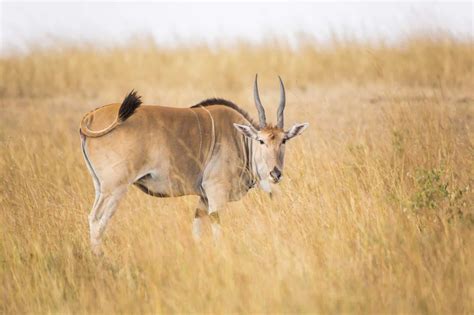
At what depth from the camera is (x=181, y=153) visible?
275 inches

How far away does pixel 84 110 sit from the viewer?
1434 centimetres

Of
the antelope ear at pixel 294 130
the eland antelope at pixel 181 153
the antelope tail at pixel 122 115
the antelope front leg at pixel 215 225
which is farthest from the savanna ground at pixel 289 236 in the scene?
the antelope tail at pixel 122 115

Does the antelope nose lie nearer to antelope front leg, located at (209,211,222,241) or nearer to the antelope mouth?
the antelope mouth

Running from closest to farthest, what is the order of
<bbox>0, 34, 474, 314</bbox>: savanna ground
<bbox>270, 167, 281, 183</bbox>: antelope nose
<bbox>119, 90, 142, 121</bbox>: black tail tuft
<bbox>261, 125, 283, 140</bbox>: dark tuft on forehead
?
<bbox>0, 34, 474, 314</bbox>: savanna ground → <bbox>119, 90, 142, 121</bbox>: black tail tuft → <bbox>270, 167, 281, 183</bbox>: antelope nose → <bbox>261, 125, 283, 140</bbox>: dark tuft on forehead

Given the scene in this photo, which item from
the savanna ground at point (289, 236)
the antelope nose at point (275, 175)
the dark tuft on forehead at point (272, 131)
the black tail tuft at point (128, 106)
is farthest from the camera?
the dark tuft on forehead at point (272, 131)

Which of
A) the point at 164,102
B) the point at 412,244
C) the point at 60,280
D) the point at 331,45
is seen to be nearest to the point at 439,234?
the point at 412,244

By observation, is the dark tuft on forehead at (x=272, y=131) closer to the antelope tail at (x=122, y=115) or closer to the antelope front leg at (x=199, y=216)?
the antelope front leg at (x=199, y=216)

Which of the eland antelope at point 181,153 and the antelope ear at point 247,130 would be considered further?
the antelope ear at point 247,130

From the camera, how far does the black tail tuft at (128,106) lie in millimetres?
6633

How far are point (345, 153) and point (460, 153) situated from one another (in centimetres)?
121

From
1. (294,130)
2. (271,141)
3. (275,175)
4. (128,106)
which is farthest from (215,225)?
(128,106)

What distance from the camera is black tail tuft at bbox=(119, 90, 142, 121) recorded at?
21.8ft

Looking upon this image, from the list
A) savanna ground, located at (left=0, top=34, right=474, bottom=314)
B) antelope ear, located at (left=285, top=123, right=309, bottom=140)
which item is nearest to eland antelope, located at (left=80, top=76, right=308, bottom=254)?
antelope ear, located at (left=285, top=123, right=309, bottom=140)

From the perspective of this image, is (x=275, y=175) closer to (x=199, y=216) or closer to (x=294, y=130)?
(x=294, y=130)
